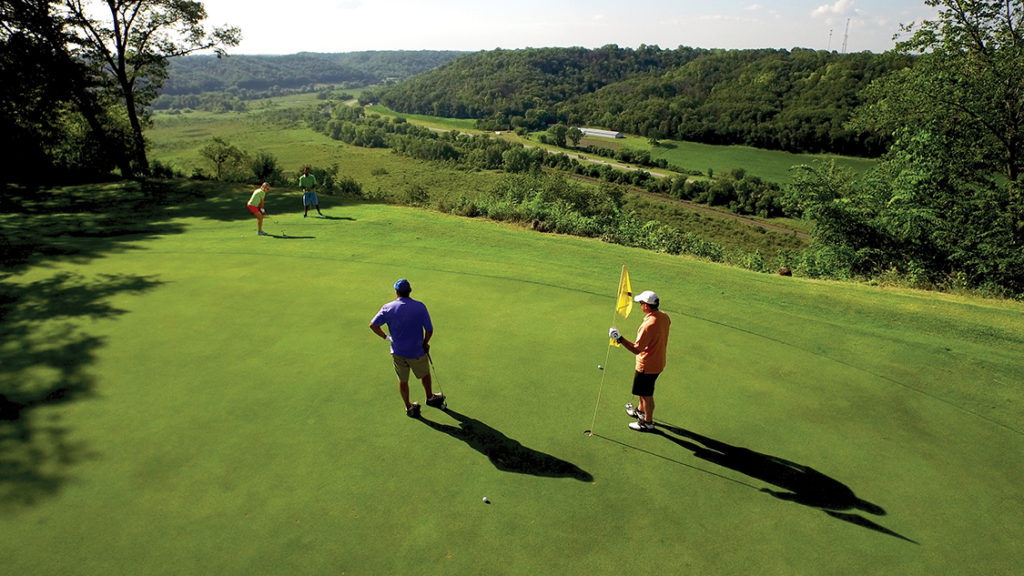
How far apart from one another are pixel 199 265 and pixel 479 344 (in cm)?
968

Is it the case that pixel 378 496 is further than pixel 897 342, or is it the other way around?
pixel 897 342

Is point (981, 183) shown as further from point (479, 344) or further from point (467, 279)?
point (479, 344)

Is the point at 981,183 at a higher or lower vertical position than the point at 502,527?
higher

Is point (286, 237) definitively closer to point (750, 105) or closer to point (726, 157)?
point (726, 157)

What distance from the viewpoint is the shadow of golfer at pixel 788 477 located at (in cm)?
600

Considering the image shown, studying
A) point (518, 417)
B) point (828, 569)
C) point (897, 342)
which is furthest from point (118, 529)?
point (897, 342)

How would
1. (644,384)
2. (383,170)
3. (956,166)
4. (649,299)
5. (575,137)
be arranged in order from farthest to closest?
(575,137) → (383,170) → (956,166) → (644,384) → (649,299)

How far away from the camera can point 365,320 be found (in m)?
10.7

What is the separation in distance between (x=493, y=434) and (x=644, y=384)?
2360 millimetres

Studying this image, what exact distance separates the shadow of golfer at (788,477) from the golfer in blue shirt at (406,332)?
149 inches

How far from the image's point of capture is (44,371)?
8.51 meters

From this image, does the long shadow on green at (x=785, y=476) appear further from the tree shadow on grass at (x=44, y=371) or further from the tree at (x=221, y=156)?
the tree at (x=221, y=156)

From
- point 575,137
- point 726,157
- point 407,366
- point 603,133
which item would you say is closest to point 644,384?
point 407,366

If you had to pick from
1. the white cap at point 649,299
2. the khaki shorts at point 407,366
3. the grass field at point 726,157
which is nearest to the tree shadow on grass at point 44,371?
the khaki shorts at point 407,366
